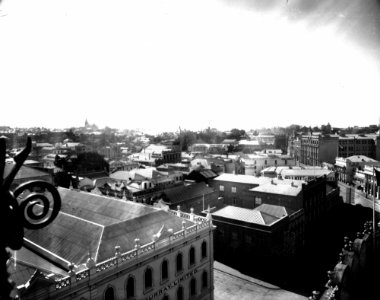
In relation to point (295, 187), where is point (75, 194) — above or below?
above

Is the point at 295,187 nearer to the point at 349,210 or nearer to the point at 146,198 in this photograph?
the point at 349,210

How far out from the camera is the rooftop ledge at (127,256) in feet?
48.5

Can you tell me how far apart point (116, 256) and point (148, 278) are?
3721 millimetres

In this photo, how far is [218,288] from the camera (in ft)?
94.0

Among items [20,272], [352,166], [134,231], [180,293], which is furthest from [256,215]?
[352,166]

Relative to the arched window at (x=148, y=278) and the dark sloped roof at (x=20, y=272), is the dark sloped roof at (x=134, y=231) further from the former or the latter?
the dark sloped roof at (x=20, y=272)

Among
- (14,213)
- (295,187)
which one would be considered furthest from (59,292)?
(295,187)

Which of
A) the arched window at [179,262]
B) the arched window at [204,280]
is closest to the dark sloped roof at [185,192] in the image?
the arched window at [204,280]

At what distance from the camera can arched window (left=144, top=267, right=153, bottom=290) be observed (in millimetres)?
18959

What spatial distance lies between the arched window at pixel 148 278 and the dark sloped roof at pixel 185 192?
23.9 meters

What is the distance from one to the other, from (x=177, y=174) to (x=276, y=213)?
103 feet

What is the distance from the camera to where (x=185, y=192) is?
4722 cm

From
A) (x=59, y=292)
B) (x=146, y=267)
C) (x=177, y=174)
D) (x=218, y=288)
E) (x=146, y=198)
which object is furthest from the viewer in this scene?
(x=177, y=174)

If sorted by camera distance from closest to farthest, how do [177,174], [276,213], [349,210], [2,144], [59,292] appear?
[2,144] → [59,292] → [276,213] → [349,210] → [177,174]
